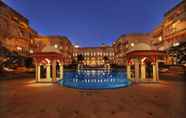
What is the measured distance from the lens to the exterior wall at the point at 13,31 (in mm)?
26766

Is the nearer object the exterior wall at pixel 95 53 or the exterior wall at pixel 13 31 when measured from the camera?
the exterior wall at pixel 13 31

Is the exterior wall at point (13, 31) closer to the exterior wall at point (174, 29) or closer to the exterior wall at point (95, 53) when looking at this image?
the exterior wall at point (174, 29)

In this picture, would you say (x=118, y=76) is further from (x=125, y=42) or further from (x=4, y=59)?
(x=125, y=42)

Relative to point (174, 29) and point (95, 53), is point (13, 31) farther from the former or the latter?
point (95, 53)

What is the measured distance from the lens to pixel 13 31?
29.8 m

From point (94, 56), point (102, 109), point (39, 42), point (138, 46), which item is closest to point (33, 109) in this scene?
point (102, 109)

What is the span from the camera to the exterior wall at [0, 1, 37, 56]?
87.8 feet

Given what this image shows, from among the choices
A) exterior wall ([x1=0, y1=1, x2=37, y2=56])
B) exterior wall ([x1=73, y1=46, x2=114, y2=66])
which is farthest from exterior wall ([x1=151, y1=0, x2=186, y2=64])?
exterior wall ([x1=73, y1=46, x2=114, y2=66])

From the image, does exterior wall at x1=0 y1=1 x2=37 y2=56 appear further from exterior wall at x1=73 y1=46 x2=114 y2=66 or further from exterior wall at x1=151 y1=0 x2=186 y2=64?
exterior wall at x1=73 y1=46 x2=114 y2=66

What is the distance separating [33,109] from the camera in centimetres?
543

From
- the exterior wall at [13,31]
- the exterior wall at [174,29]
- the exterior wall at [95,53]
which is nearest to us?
the exterior wall at [174,29]

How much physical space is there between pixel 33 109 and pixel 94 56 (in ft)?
286

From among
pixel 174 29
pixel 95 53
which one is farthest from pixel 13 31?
pixel 95 53

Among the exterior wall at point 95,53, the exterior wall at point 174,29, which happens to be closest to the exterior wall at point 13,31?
the exterior wall at point 174,29
